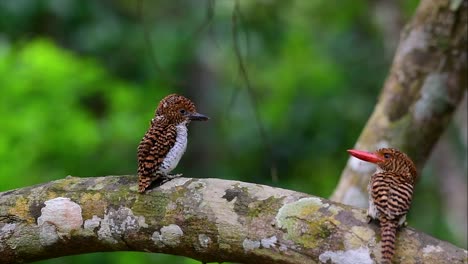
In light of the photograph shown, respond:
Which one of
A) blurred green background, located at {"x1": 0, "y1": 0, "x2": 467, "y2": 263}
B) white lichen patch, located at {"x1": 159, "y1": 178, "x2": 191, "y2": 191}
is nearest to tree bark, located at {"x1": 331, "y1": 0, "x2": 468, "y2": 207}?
white lichen patch, located at {"x1": 159, "y1": 178, "x2": 191, "y2": 191}

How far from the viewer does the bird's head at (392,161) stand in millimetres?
3496

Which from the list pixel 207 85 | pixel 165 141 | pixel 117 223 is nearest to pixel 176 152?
pixel 165 141

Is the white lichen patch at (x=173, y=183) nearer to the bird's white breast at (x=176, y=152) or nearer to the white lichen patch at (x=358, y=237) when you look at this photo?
the bird's white breast at (x=176, y=152)

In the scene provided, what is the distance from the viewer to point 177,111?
3.78m

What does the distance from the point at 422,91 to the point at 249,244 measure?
2.17 metres

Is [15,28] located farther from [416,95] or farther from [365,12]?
[416,95]

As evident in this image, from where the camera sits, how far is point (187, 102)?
12.5ft

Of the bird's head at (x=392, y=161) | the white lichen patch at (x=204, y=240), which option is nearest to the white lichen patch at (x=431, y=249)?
the bird's head at (x=392, y=161)

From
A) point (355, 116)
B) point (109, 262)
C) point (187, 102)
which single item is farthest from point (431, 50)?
point (355, 116)

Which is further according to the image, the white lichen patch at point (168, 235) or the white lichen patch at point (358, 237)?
the white lichen patch at point (168, 235)

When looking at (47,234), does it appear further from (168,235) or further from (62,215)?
(168,235)

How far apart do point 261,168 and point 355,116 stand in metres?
1.40

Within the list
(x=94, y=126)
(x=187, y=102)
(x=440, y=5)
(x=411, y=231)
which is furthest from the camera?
(x=94, y=126)

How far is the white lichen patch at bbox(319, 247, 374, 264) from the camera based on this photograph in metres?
3.07
